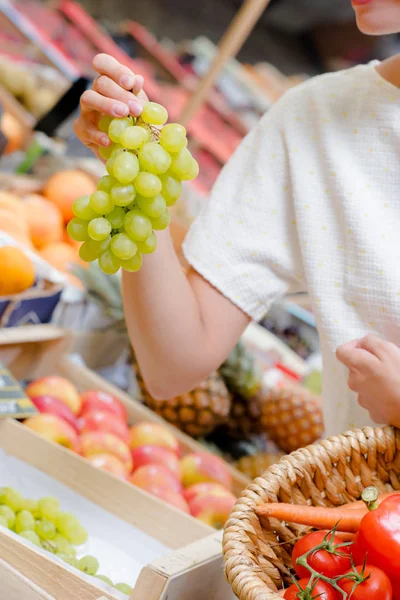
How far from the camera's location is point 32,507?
1216mm

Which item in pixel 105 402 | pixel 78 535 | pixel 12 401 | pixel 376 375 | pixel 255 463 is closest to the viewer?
pixel 376 375

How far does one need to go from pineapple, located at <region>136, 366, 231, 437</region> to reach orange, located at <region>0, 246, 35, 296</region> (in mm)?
528

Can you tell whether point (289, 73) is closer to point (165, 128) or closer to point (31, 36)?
point (31, 36)

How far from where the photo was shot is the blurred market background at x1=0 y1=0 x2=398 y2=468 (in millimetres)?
2094

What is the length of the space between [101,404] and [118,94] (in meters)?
1.11

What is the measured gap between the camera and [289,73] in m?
6.30

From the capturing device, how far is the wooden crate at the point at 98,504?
0.94 m

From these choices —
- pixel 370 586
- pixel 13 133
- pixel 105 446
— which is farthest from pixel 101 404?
pixel 13 133

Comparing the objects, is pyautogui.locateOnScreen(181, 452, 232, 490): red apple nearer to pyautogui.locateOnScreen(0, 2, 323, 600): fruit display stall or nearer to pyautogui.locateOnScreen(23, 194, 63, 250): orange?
pyautogui.locateOnScreen(0, 2, 323, 600): fruit display stall

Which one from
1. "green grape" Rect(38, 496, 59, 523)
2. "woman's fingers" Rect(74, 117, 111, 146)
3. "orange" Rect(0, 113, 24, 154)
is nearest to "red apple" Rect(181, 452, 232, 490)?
"green grape" Rect(38, 496, 59, 523)

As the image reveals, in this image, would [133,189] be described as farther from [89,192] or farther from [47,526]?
[89,192]

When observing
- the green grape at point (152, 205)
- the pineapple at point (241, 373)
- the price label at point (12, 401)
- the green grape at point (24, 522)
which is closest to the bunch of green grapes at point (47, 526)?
the green grape at point (24, 522)

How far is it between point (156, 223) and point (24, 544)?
486 millimetres

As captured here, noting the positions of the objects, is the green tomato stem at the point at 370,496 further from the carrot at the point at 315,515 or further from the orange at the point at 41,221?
the orange at the point at 41,221
